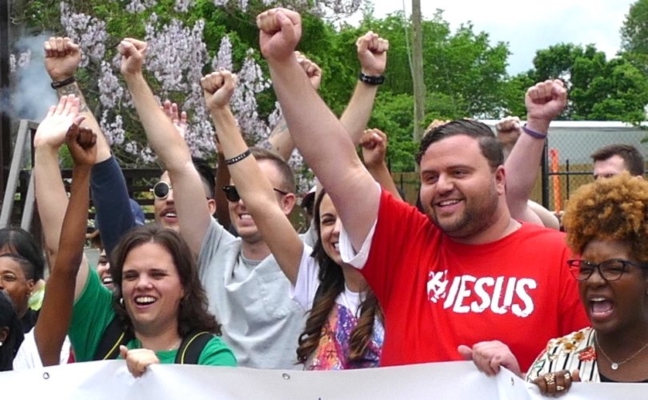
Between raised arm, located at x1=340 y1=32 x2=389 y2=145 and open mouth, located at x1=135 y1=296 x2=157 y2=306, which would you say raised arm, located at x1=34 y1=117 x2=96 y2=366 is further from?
raised arm, located at x1=340 y1=32 x2=389 y2=145

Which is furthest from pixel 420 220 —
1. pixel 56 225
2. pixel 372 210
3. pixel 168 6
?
pixel 168 6

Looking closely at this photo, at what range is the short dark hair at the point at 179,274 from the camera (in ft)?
12.6

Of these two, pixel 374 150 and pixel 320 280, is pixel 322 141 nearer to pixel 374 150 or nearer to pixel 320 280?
pixel 320 280

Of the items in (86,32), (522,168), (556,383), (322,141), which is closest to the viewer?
(556,383)

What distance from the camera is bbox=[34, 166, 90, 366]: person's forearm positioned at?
3.85 m

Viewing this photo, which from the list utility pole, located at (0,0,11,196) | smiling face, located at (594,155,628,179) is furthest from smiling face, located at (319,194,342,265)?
utility pole, located at (0,0,11,196)

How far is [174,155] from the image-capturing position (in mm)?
4793

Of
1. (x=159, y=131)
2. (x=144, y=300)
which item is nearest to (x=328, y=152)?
(x=144, y=300)

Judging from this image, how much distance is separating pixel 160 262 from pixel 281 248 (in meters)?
0.47

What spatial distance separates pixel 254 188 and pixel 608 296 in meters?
1.62

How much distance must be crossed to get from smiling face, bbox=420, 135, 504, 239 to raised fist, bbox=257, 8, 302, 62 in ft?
1.72

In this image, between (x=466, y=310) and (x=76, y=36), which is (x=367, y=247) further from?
(x=76, y=36)

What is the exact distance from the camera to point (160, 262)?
3.87 metres

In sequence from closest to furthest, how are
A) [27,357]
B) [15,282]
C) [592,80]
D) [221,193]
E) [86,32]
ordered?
[27,357], [15,282], [221,193], [86,32], [592,80]
